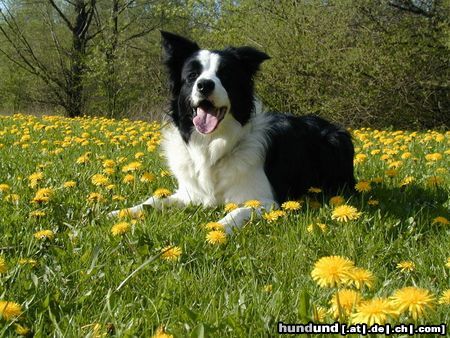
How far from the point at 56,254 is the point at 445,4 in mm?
9649

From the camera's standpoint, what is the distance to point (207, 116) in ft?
11.6

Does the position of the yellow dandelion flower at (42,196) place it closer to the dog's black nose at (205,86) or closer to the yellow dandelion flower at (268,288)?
the dog's black nose at (205,86)

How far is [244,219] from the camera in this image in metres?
2.85

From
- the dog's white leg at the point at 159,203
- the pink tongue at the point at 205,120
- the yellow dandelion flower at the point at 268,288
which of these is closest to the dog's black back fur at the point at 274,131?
the pink tongue at the point at 205,120

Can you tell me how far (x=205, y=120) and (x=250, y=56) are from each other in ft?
2.09

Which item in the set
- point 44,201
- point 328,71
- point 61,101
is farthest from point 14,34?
point 44,201

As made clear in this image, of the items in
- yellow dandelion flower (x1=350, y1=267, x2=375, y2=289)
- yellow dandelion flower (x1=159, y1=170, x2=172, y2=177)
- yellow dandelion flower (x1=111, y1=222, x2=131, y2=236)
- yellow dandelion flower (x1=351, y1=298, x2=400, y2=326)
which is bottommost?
yellow dandelion flower (x1=159, y1=170, x2=172, y2=177)

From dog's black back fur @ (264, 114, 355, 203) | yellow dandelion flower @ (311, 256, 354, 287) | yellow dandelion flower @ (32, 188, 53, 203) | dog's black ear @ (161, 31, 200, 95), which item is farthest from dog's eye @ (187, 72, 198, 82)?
yellow dandelion flower @ (311, 256, 354, 287)

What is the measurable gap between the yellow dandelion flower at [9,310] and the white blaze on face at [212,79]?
2.17 meters

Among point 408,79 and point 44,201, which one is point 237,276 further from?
point 408,79

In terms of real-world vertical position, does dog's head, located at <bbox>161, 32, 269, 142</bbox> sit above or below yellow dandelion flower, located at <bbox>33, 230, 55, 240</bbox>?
above

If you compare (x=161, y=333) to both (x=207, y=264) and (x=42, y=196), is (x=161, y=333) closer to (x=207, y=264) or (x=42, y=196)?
(x=207, y=264)

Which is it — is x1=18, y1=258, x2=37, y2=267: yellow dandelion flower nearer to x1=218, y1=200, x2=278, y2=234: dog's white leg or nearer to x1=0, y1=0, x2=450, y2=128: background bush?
x1=218, y1=200, x2=278, y2=234: dog's white leg

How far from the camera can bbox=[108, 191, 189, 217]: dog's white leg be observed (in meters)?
2.91
